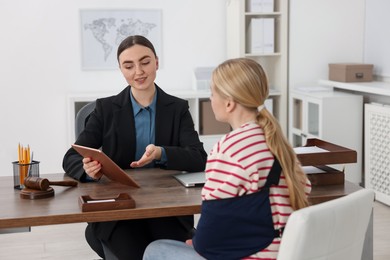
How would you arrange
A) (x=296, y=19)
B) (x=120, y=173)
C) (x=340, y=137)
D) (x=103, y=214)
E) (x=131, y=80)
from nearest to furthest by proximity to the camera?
(x=103, y=214), (x=120, y=173), (x=131, y=80), (x=340, y=137), (x=296, y=19)

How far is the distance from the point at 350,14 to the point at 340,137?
120 centimetres

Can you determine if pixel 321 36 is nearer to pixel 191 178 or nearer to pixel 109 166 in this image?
pixel 191 178

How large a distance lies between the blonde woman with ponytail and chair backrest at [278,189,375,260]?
6.6 inches

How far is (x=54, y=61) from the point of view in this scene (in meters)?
5.72

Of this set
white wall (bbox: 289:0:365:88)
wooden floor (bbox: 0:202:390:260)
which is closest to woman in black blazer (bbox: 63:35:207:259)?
wooden floor (bbox: 0:202:390:260)

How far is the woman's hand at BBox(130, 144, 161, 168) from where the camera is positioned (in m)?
2.63

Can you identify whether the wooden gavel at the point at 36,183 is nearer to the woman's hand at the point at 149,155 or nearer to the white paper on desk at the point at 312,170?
the woman's hand at the point at 149,155

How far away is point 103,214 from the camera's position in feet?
7.11

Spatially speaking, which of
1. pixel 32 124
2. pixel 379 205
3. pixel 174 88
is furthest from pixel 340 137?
pixel 32 124

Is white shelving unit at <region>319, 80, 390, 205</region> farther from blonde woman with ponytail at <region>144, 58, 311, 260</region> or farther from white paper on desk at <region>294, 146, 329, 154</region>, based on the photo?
blonde woman with ponytail at <region>144, 58, 311, 260</region>

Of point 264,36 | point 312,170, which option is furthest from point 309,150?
point 264,36

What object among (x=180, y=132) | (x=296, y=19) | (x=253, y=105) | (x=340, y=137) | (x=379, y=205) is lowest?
(x=379, y=205)

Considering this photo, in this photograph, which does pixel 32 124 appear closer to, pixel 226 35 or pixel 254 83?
pixel 226 35

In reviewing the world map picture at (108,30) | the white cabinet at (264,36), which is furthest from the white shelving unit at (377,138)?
the world map picture at (108,30)
